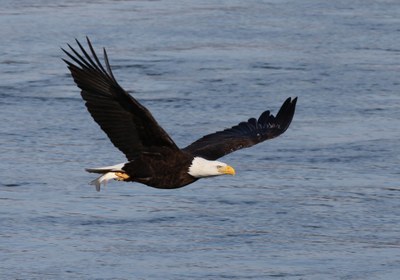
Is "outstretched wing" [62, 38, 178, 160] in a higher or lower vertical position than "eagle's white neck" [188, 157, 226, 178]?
higher

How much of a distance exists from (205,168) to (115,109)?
615 millimetres

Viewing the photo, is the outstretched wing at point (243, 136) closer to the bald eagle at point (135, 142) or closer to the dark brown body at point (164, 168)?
the bald eagle at point (135, 142)

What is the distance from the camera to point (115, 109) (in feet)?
21.0

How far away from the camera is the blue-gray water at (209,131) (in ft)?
24.0

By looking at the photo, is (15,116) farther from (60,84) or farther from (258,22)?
(258,22)

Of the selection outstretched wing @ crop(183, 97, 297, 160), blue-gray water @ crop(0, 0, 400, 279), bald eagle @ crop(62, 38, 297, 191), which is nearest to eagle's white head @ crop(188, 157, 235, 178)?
bald eagle @ crop(62, 38, 297, 191)

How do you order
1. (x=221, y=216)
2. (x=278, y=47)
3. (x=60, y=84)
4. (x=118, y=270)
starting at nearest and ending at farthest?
(x=118, y=270) → (x=221, y=216) → (x=60, y=84) → (x=278, y=47)

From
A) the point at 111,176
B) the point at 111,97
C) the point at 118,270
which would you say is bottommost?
the point at 118,270

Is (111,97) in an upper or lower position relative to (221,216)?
upper

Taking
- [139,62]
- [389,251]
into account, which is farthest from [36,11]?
[389,251]

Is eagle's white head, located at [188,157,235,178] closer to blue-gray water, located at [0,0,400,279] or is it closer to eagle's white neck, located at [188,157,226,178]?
eagle's white neck, located at [188,157,226,178]

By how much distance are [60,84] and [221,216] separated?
3.10 meters

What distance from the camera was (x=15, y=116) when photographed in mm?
9695

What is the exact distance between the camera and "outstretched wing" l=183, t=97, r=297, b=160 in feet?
24.0
